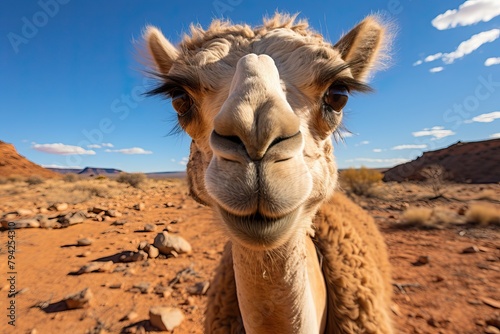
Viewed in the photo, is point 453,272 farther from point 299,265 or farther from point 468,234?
point 299,265

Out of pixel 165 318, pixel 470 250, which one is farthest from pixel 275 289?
pixel 470 250

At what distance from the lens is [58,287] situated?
6.09 m

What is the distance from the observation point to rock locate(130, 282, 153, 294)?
588cm

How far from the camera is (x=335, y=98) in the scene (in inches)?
94.4

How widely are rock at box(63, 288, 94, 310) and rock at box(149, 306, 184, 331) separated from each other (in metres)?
1.47

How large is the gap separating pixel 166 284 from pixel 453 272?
6640 mm

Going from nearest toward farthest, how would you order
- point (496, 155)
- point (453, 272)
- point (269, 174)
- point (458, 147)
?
point (269, 174) < point (453, 272) < point (496, 155) < point (458, 147)

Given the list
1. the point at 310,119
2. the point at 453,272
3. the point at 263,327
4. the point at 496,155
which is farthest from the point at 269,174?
the point at 496,155

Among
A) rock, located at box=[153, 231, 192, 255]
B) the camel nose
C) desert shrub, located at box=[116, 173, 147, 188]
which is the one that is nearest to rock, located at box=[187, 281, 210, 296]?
rock, located at box=[153, 231, 192, 255]

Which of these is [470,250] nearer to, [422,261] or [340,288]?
[422,261]

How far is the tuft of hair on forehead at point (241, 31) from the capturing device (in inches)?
103

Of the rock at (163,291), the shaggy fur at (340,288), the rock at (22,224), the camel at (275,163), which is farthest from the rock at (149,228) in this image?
the camel at (275,163)

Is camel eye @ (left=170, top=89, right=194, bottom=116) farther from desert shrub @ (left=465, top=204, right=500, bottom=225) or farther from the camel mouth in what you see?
desert shrub @ (left=465, top=204, right=500, bottom=225)

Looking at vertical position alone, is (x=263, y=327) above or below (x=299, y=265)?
below
